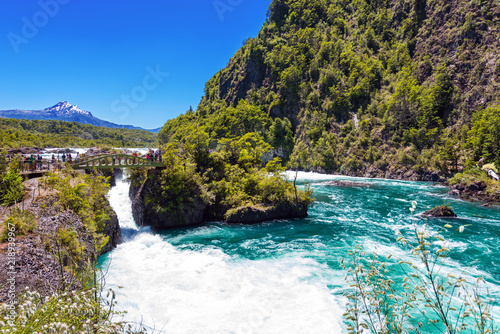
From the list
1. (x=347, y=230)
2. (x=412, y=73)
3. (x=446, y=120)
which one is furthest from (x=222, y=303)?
(x=412, y=73)

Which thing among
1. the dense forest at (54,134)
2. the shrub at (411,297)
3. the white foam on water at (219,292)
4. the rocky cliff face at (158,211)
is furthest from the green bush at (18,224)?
the dense forest at (54,134)

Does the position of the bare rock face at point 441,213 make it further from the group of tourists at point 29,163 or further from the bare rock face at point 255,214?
the group of tourists at point 29,163

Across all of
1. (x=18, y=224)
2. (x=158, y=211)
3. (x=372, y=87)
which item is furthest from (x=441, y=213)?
(x=372, y=87)

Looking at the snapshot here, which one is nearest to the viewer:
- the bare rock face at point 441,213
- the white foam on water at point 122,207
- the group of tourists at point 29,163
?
the group of tourists at point 29,163

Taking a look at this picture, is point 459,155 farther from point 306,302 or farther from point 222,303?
point 222,303

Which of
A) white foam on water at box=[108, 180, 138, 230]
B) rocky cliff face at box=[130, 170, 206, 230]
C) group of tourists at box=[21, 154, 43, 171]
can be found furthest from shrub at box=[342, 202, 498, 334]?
group of tourists at box=[21, 154, 43, 171]

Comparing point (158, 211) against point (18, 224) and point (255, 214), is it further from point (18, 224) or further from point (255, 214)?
point (18, 224)

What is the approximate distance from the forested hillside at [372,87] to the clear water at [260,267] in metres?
12.3

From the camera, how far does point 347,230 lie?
68.3 ft

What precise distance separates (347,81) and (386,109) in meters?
21.1

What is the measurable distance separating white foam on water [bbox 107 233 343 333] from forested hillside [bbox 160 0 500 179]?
47.2ft

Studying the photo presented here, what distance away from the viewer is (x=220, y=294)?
11.6 m

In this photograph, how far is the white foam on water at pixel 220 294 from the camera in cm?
962

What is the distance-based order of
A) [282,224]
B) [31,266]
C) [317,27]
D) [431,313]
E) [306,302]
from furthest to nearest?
[317,27] < [282,224] < [306,302] < [431,313] < [31,266]
